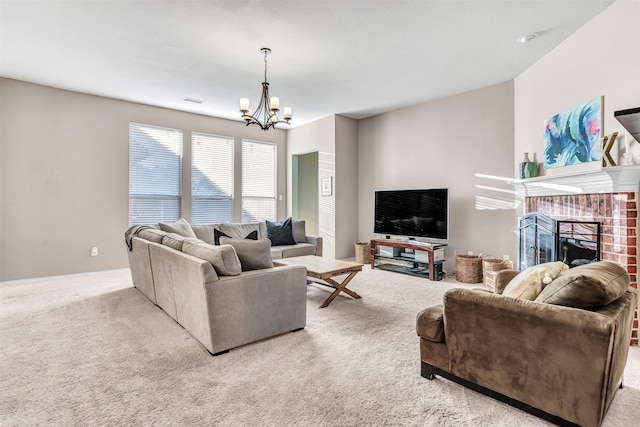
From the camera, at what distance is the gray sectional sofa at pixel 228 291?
241 cm

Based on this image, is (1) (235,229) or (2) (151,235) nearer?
(2) (151,235)

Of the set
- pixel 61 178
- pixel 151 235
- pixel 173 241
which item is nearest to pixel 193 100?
pixel 61 178

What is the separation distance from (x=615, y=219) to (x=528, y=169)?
134 centimetres

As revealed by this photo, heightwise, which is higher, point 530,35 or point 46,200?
point 530,35

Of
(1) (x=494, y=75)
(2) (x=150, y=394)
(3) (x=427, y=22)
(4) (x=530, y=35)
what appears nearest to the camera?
(2) (x=150, y=394)

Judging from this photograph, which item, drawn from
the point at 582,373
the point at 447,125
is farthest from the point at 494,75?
the point at 582,373

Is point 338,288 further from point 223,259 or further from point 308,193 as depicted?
point 308,193

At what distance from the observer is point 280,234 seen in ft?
17.3

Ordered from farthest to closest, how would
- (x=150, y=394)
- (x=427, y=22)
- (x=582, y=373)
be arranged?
(x=427, y=22) < (x=150, y=394) < (x=582, y=373)

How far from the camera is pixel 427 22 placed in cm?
307

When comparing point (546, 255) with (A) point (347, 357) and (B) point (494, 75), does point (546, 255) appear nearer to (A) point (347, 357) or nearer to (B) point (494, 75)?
(B) point (494, 75)

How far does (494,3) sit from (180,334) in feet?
12.4

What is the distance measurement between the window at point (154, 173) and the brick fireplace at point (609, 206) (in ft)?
18.0

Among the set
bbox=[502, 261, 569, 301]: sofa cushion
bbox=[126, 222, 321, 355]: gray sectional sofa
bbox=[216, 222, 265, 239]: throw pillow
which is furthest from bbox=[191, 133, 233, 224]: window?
bbox=[502, 261, 569, 301]: sofa cushion
